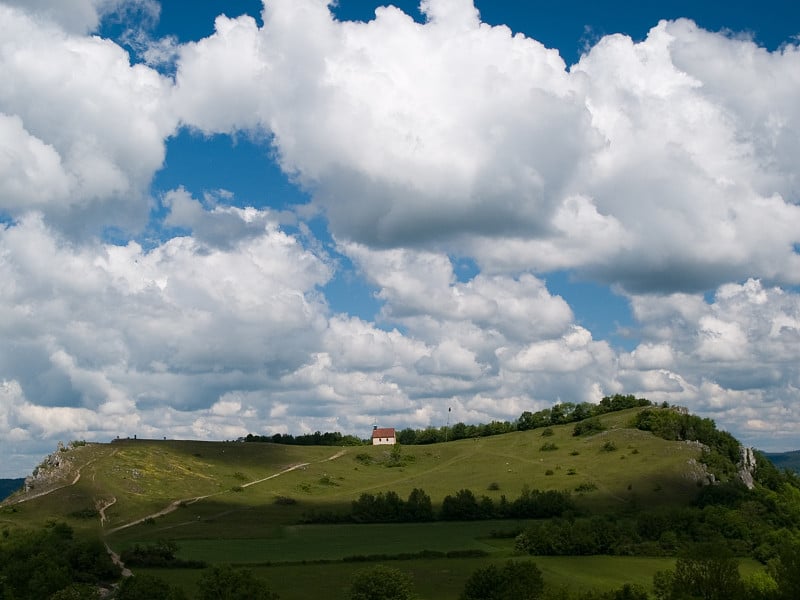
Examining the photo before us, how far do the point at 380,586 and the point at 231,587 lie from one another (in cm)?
1656

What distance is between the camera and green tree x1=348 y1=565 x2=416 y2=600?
84125mm

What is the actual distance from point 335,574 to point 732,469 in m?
130

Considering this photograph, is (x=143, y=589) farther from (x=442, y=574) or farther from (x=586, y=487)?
(x=586, y=487)

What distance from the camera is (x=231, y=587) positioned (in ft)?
260

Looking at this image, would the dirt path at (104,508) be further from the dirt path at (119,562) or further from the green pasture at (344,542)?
the dirt path at (119,562)

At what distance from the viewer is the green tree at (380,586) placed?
84.1 meters

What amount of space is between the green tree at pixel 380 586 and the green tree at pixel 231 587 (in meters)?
9.72

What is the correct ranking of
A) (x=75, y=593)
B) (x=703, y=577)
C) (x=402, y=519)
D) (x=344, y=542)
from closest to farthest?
(x=75, y=593) → (x=703, y=577) → (x=344, y=542) → (x=402, y=519)

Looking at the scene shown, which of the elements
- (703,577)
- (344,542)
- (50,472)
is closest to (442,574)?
(344,542)

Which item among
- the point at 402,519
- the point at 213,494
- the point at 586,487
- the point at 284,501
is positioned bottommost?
the point at 402,519

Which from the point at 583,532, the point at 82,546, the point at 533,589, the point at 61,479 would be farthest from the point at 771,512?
the point at 61,479

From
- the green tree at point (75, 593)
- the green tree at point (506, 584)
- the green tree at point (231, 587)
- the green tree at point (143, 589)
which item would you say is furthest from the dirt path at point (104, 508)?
the green tree at point (506, 584)

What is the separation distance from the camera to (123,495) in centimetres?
16762

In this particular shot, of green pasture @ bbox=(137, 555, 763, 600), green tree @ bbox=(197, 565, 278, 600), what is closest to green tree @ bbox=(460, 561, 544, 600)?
green pasture @ bbox=(137, 555, 763, 600)
